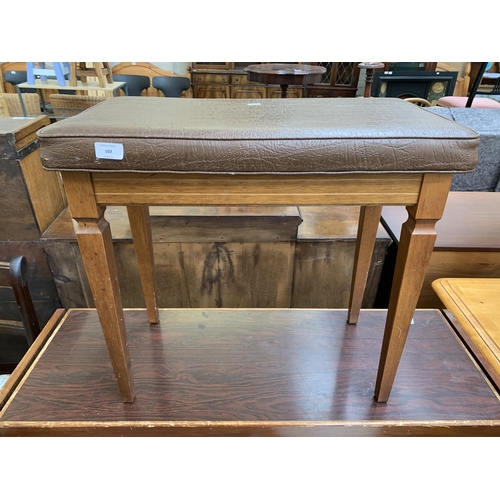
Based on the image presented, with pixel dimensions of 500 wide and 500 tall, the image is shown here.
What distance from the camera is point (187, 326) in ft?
3.56

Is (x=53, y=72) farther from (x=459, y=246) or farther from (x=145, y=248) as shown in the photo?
(x=459, y=246)

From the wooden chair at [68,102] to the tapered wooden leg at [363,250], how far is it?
2214mm

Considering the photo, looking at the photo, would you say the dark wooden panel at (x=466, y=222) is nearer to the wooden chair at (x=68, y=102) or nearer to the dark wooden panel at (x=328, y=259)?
the dark wooden panel at (x=328, y=259)

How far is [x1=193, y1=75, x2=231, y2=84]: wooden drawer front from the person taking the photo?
4.00m

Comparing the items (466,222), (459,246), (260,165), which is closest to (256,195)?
(260,165)

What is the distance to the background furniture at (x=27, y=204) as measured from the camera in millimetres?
1109

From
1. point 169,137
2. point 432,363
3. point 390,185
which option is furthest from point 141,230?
point 432,363

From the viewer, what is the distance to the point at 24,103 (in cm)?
273

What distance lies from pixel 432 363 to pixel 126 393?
29.0 inches

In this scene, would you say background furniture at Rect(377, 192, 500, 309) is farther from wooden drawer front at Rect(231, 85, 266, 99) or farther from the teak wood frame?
wooden drawer front at Rect(231, 85, 266, 99)

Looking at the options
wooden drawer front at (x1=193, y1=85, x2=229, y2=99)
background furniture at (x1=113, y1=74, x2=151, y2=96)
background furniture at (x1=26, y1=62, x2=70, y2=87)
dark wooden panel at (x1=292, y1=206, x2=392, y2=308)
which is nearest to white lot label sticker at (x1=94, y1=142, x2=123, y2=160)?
dark wooden panel at (x1=292, y1=206, x2=392, y2=308)


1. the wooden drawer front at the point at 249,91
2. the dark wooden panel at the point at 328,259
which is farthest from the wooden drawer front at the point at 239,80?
the dark wooden panel at the point at 328,259

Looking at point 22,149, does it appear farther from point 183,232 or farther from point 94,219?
point 94,219

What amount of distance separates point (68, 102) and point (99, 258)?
2.25 meters
